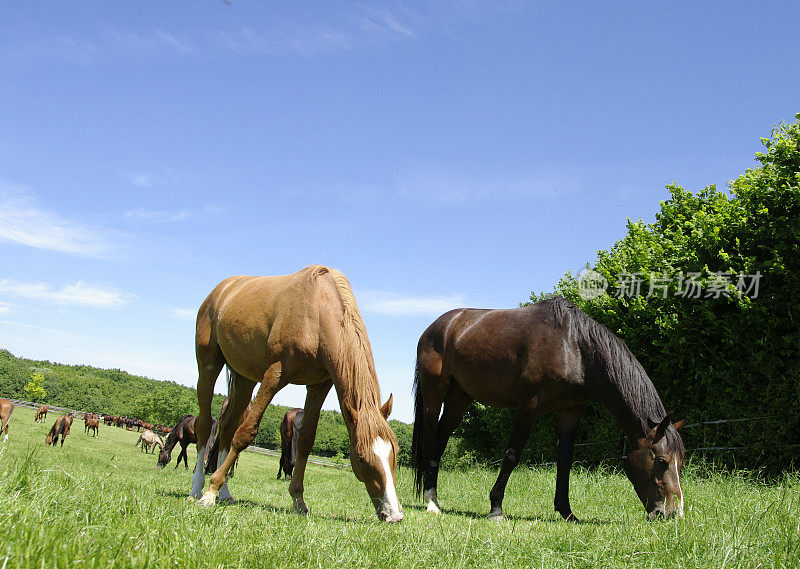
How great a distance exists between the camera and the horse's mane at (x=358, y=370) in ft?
15.1

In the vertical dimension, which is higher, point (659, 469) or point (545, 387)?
point (545, 387)

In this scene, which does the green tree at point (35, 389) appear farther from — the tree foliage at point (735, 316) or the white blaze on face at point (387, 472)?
the white blaze on face at point (387, 472)

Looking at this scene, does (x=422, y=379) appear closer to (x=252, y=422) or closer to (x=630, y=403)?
(x=630, y=403)

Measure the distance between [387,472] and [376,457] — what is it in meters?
0.15

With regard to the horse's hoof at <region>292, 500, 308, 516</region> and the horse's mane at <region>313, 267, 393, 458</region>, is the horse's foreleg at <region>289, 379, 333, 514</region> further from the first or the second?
the horse's mane at <region>313, 267, 393, 458</region>

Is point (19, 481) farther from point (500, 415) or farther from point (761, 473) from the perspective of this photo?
point (500, 415)

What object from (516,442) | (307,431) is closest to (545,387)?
(516,442)

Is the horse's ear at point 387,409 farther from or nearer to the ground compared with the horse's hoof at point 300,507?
farther from the ground

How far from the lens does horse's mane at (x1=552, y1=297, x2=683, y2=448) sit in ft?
18.7

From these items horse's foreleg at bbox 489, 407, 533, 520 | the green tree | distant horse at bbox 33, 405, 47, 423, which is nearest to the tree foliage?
horse's foreleg at bbox 489, 407, 533, 520

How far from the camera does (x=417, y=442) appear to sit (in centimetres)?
794

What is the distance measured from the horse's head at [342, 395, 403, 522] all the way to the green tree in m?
92.9

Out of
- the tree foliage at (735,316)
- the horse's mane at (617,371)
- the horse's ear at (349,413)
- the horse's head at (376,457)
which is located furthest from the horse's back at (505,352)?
the tree foliage at (735,316)

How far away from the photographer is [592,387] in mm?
6133
